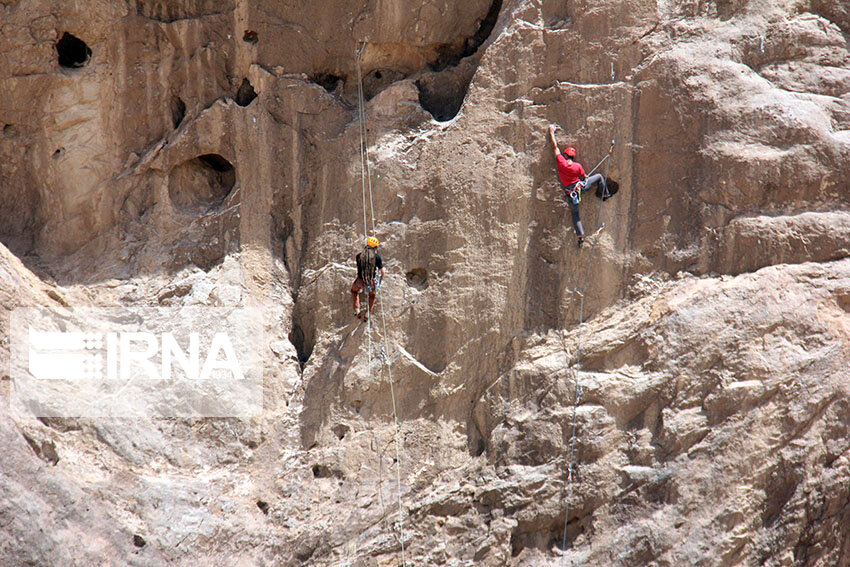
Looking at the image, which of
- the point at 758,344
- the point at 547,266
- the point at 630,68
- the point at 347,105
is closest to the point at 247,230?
the point at 347,105

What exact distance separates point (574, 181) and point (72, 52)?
7188 millimetres

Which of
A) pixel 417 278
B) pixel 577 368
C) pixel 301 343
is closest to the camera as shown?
pixel 577 368

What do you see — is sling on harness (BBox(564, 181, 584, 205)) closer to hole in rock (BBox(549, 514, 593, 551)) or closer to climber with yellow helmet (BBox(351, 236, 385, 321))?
climber with yellow helmet (BBox(351, 236, 385, 321))

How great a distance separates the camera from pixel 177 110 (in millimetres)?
15375

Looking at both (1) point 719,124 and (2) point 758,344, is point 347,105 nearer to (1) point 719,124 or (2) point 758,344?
(1) point 719,124

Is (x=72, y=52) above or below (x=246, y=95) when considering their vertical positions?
above

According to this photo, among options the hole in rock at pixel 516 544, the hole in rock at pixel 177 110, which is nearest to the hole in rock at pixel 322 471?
the hole in rock at pixel 516 544

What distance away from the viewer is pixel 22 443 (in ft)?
39.7

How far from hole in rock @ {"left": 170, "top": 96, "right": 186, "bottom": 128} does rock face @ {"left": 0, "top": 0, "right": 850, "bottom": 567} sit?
0.10 feet

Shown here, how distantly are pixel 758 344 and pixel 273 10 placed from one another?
7.64 meters

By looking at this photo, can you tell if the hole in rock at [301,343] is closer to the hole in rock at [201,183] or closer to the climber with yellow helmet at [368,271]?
the climber with yellow helmet at [368,271]

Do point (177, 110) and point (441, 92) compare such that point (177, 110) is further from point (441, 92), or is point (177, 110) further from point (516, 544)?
point (516, 544)

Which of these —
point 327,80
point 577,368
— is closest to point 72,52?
point 327,80

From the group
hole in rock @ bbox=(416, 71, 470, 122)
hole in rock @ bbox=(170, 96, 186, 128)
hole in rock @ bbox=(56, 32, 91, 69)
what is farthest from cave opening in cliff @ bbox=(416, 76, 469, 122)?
hole in rock @ bbox=(56, 32, 91, 69)
